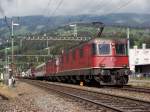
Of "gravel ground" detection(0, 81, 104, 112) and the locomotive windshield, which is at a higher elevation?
the locomotive windshield

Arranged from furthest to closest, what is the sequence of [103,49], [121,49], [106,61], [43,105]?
[121,49] → [103,49] → [106,61] → [43,105]

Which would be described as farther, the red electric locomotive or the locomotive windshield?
the locomotive windshield

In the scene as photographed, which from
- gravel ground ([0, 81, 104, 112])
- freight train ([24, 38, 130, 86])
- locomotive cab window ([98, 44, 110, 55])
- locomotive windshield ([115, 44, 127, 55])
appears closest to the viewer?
gravel ground ([0, 81, 104, 112])

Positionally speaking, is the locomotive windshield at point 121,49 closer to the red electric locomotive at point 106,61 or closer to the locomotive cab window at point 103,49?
the red electric locomotive at point 106,61

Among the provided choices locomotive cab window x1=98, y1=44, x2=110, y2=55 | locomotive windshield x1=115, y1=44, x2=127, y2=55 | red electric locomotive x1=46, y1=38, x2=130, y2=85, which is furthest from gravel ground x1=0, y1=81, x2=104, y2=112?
locomotive windshield x1=115, y1=44, x2=127, y2=55

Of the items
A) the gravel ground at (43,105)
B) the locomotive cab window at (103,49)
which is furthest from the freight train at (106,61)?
the gravel ground at (43,105)

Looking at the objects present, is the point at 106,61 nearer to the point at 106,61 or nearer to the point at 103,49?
the point at 106,61

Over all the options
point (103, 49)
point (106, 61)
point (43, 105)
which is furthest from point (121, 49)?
point (43, 105)

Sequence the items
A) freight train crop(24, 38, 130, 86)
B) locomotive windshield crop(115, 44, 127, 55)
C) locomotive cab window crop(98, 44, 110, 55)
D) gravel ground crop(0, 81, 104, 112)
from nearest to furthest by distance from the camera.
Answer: gravel ground crop(0, 81, 104, 112) < freight train crop(24, 38, 130, 86) < locomotive cab window crop(98, 44, 110, 55) < locomotive windshield crop(115, 44, 127, 55)

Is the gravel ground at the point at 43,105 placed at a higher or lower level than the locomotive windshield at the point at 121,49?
lower

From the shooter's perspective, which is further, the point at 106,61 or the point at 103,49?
the point at 103,49

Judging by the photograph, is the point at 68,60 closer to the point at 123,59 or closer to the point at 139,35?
the point at 123,59

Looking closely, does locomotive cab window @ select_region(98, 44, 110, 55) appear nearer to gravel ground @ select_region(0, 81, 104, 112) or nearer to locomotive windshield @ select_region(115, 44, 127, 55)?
locomotive windshield @ select_region(115, 44, 127, 55)

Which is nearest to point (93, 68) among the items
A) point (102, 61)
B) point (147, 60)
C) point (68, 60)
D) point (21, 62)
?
point (102, 61)
